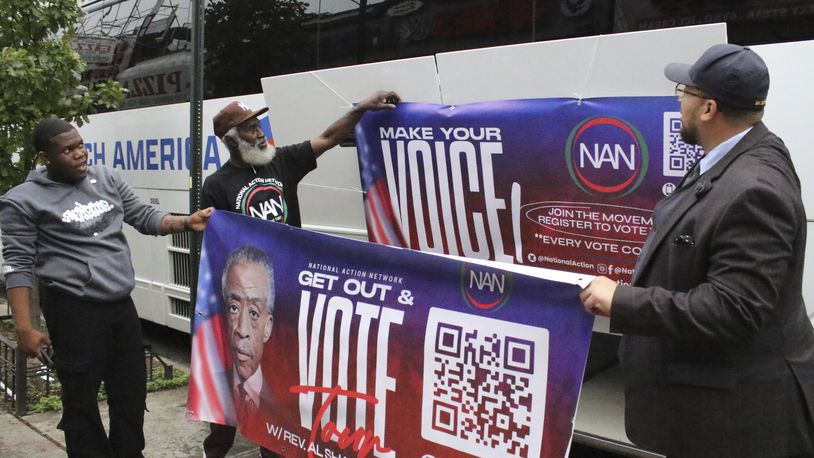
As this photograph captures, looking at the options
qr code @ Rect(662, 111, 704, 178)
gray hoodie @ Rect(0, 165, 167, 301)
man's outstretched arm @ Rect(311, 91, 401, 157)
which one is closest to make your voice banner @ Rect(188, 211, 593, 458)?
gray hoodie @ Rect(0, 165, 167, 301)

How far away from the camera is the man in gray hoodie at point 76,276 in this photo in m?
3.47

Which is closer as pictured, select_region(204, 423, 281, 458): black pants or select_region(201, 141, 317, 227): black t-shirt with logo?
select_region(201, 141, 317, 227): black t-shirt with logo

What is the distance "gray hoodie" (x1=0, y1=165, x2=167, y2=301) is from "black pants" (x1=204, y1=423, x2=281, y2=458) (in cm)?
90

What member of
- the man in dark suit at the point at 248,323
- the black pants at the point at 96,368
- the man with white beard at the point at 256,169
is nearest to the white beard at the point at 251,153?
the man with white beard at the point at 256,169

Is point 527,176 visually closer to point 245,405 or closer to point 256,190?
point 256,190

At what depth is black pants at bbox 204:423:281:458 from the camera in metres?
3.94

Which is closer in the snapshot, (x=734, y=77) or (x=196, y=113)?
(x=734, y=77)

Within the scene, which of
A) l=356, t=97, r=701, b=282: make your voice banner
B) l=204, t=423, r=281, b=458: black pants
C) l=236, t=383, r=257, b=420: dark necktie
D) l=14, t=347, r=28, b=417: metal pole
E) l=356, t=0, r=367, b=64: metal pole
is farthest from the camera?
l=14, t=347, r=28, b=417: metal pole

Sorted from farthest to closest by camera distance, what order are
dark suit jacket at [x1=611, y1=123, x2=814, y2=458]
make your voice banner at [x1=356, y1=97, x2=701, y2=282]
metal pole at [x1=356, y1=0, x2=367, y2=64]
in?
metal pole at [x1=356, y1=0, x2=367, y2=64]
make your voice banner at [x1=356, y1=97, x2=701, y2=282]
dark suit jacket at [x1=611, y1=123, x2=814, y2=458]

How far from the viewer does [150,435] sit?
4965 millimetres

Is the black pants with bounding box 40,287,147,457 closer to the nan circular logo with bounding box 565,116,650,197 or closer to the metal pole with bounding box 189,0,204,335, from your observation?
the metal pole with bounding box 189,0,204,335

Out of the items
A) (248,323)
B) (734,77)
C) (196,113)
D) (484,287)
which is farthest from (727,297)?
(196,113)

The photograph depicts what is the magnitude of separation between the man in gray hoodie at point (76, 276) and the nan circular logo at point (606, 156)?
182 centimetres

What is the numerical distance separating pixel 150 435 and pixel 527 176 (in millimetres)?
3169
